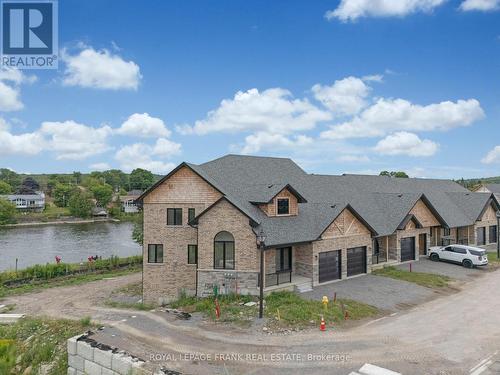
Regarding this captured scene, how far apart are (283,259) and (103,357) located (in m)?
13.1

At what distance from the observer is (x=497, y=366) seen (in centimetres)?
1337

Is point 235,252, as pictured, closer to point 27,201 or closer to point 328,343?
point 328,343

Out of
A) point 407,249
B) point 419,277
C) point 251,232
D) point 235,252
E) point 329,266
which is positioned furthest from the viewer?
point 407,249

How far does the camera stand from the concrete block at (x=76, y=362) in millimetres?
15523

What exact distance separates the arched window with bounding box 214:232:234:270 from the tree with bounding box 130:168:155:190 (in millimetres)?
163466

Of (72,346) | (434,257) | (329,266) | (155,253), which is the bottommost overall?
(72,346)

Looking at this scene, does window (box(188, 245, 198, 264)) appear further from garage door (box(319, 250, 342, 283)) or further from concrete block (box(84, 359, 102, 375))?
concrete block (box(84, 359, 102, 375))

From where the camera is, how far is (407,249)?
32469mm

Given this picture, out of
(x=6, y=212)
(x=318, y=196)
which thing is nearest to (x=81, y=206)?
(x=6, y=212)

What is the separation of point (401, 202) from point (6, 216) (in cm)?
9227

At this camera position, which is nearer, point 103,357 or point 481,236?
point 103,357

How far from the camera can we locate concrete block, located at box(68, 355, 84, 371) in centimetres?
1552

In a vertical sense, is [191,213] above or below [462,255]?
above

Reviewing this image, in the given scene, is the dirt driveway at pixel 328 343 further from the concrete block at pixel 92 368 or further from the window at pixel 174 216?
the window at pixel 174 216
